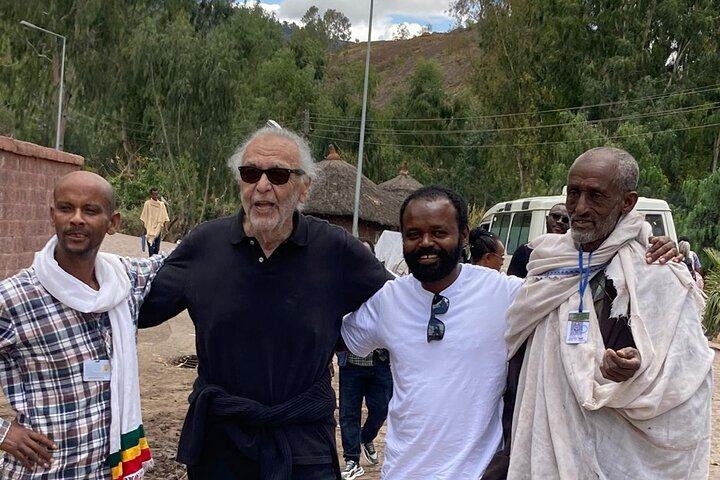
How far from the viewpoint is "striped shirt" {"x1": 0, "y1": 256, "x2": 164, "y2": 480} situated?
2768 mm

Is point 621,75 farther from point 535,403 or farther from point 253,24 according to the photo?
point 535,403

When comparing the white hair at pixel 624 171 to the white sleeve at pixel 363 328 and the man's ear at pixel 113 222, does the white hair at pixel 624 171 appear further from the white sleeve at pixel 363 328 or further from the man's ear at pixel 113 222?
the man's ear at pixel 113 222

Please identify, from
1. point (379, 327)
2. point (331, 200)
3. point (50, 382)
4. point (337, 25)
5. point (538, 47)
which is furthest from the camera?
point (337, 25)

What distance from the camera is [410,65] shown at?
15750 centimetres

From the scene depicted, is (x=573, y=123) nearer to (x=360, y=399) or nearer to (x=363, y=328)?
(x=360, y=399)

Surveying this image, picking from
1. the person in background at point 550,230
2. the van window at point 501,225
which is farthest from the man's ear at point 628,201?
the van window at point 501,225

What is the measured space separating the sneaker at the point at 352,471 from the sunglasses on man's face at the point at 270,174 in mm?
3395

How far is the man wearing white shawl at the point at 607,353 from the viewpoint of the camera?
2.51 m

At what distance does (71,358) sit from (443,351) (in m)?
1.28

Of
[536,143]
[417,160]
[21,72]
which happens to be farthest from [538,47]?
[21,72]

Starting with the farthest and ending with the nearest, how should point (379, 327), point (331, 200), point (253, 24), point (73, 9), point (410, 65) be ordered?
1. point (410, 65)
2. point (253, 24)
3. point (73, 9)
4. point (331, 200)
5. point (379, 327)

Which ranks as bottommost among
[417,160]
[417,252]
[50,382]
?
[50,382]

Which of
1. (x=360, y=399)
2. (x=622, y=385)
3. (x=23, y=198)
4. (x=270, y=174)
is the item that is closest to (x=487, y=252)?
(x=360, y=399)

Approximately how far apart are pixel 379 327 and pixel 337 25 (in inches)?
3906
